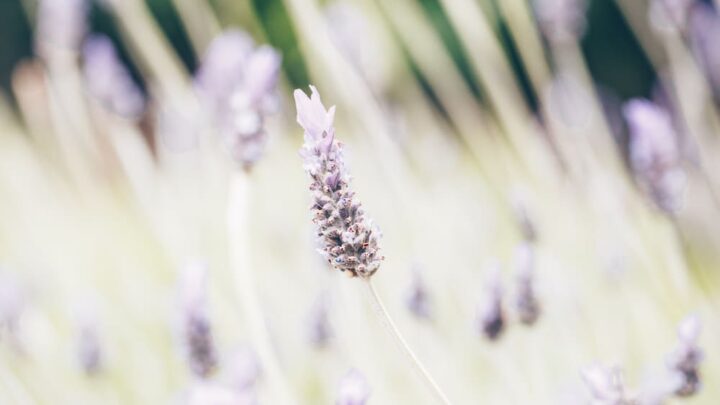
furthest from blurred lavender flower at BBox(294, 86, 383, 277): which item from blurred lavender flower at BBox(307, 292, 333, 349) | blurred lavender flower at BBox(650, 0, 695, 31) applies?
blurred lavender flower at BBox(650, 0, 695, 31)

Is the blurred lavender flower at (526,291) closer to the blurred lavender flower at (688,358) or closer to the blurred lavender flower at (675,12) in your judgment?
the blurred lavender flower at (688,358)

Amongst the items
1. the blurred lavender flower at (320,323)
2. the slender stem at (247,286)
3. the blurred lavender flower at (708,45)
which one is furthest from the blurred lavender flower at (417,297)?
the blurred lavender flower at (708,45)

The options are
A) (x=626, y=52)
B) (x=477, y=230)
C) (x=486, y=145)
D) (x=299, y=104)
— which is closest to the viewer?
(x=299, y=104)

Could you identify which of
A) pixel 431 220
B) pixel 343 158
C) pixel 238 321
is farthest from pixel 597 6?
pixel 343 158

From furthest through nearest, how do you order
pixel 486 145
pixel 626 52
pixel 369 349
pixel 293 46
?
pixel 293 46 → pixel 626 52 → pixel 486 145 → pixel 369 349

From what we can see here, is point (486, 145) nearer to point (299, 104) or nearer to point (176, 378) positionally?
point (176, 378)

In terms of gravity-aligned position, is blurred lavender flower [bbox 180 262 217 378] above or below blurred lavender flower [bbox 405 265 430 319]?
above

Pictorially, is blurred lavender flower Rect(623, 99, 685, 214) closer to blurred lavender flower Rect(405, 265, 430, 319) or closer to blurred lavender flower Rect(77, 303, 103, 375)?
blurred lavender flower Rect(405, 265, 430, 319)
